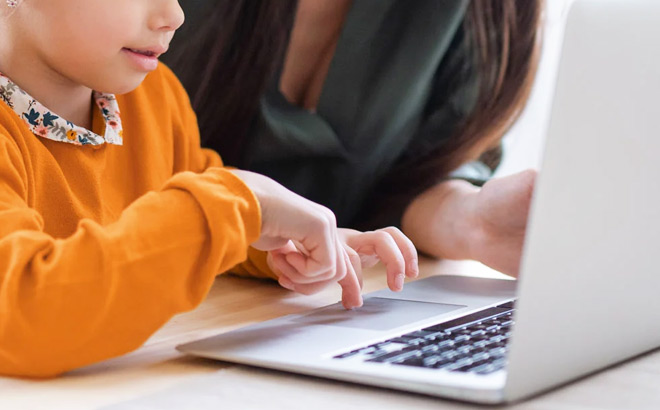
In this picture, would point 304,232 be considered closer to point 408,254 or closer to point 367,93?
point 408,254

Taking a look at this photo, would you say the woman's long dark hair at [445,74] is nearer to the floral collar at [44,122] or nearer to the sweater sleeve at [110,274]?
the floral collar at [44,122]

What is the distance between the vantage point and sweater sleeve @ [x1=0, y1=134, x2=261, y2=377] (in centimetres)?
53

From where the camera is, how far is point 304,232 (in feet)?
2.05

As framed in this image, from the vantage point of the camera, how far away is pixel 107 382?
1.75 ft

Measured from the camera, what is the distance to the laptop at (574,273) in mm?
459

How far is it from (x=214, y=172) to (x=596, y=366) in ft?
0.92

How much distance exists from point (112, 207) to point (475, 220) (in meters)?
0.39

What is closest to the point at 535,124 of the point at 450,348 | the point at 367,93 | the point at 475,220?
the point at 367,93

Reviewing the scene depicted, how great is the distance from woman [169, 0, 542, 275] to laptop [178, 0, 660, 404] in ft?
1.46

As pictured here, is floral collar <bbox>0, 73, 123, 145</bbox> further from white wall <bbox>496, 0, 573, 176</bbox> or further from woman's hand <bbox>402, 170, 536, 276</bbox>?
white wall <bbox>496, 0, 573, 176</bbox>

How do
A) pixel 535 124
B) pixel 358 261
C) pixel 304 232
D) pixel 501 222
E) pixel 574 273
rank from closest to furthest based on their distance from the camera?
pixel 574 273, pixel 304 232, pixel 358 261, pixel 501 222, pixel 535 124

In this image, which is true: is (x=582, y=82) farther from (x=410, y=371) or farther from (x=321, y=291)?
(x=321, y=291)

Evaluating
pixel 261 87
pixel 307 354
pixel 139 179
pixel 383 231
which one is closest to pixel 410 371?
pixel 307 354

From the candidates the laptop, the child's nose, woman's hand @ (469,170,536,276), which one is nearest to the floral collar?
the child's nose
